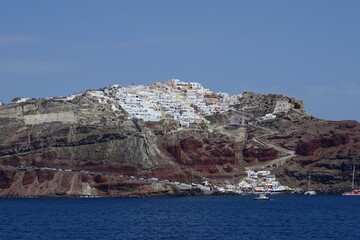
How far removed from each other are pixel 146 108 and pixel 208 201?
5310cm

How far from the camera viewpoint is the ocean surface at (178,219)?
74.9m

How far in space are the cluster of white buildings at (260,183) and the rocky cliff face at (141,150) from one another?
269 cm

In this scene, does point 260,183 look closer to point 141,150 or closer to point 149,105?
point 141,150

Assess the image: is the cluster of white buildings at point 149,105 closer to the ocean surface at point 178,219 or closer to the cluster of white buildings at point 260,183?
the cluster of white buildings at point 260,183

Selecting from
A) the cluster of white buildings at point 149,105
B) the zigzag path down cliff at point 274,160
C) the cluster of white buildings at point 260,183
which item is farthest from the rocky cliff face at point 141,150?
the cluster of white buildings at point 149,105

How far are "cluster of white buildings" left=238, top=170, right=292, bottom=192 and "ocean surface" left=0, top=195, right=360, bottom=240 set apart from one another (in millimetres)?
26550

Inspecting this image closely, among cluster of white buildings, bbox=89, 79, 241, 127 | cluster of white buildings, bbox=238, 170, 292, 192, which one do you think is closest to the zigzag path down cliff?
cluster of white buildings, bbox=238, 170, 292, 192

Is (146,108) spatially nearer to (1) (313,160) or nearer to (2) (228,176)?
(2) (228,176)

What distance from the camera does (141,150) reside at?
14450 centimetres

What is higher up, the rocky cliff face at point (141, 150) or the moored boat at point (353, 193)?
the rocky cliff face at point (141, 150)

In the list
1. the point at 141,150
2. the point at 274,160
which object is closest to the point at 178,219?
the point at 141,150

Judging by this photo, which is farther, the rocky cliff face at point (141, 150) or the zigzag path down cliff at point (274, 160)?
the zigzag path down cliff at point (274, 160)

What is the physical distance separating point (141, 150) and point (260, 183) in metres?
27.3

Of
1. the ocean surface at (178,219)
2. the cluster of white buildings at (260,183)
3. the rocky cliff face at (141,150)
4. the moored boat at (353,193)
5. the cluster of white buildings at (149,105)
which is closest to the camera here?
the ocean surface at (178,219)
